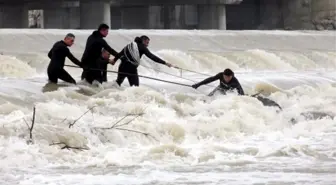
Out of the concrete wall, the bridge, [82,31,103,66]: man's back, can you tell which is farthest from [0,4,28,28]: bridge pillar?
[82,31,103,66]: man's back

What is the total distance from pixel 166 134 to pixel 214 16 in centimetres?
2891

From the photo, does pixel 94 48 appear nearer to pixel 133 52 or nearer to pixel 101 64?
pixel 101 64

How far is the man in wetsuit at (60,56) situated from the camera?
1139 cm

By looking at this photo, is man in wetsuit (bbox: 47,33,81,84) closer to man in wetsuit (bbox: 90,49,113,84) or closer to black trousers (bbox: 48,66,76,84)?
black trousers (bbox: 48,66,76,84)

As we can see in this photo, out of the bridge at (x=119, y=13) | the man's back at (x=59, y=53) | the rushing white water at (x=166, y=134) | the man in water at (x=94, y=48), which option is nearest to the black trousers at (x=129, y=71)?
the rushing white water at (x=166, y=134)

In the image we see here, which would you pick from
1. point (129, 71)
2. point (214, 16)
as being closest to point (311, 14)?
point (214, 16)

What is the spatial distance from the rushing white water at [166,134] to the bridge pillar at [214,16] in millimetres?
20353

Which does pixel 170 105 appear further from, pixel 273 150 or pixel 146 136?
pixel 273 150

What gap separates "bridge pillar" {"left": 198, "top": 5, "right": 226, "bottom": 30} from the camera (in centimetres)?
3769

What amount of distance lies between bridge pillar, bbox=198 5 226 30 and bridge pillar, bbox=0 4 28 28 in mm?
9572

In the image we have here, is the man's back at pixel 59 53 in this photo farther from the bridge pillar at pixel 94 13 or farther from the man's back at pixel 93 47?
the bridge pillar at pixel 94 13

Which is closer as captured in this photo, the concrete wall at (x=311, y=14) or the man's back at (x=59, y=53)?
the man's back at (x=59, y=53)

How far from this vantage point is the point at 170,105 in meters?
11.5

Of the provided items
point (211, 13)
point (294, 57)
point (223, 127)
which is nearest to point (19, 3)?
point (211, 13)
